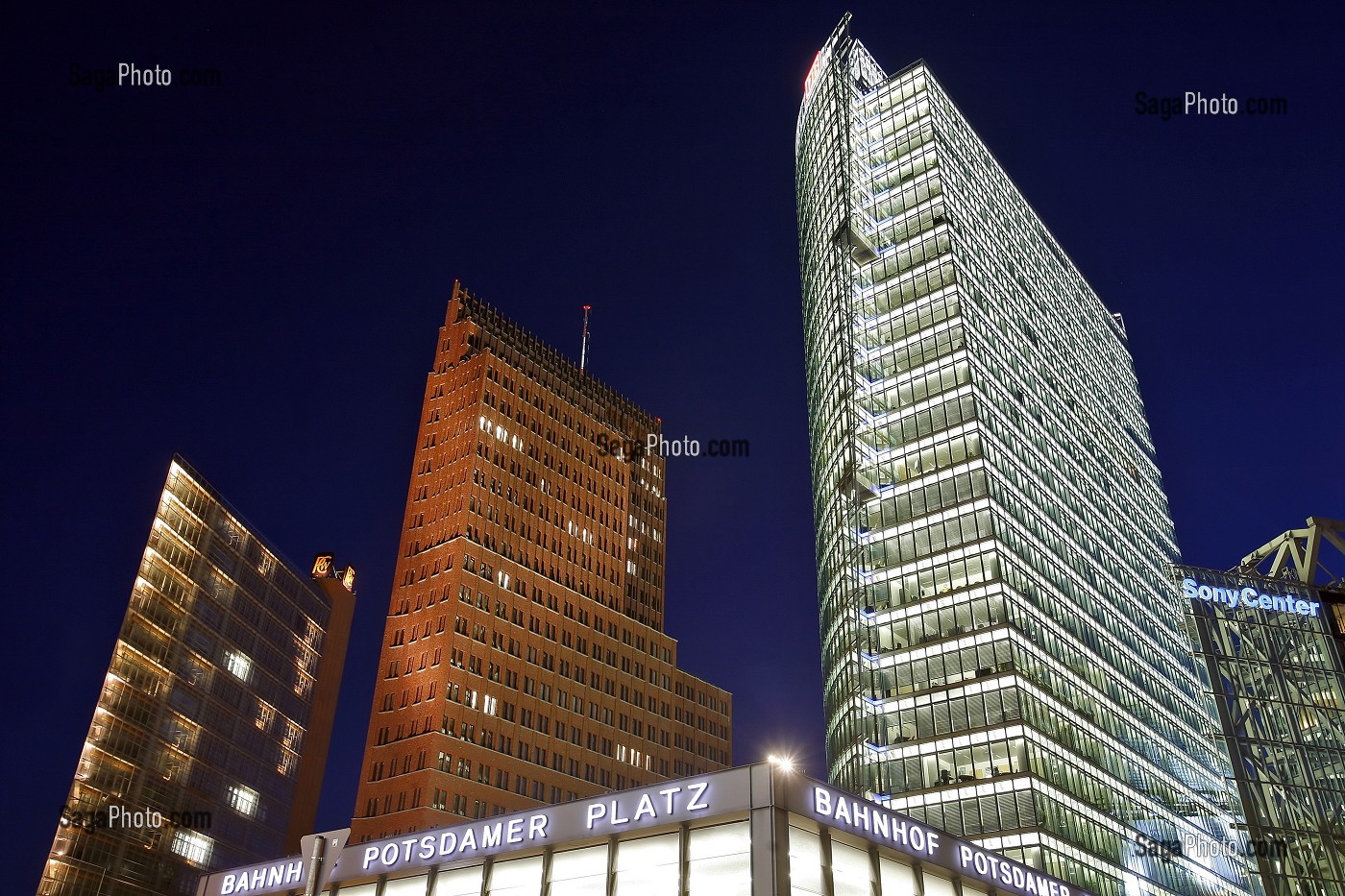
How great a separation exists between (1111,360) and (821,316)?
5873 cm

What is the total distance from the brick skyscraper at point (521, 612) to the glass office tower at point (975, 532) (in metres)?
41.0

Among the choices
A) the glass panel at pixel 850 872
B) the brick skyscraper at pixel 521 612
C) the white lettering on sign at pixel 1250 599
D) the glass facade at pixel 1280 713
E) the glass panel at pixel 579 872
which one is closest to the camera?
the glass panel at pixel 850 872

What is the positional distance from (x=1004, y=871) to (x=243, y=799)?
13319cm

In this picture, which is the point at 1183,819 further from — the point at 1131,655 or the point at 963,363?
the point at 963,363

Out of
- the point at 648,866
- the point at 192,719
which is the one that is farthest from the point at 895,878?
the point at 192,719

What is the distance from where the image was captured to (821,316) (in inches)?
5069

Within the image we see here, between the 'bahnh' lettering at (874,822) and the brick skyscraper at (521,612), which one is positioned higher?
the brick skyscraper at (521,612)

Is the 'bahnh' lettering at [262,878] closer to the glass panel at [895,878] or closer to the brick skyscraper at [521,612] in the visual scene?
the glass panel at [895,878]

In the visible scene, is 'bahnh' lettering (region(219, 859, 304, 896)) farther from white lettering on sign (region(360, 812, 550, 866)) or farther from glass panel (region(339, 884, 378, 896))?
white lettering on sign (region(360, 812, 550, 866))

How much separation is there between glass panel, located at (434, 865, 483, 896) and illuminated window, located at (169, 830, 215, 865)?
368 feet

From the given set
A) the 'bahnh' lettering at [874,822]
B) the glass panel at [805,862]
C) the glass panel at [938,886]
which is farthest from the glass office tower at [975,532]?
the glass panel at [805,862]

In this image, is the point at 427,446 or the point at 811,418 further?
the point at 427,446

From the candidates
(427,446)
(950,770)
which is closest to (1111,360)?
(950,770)

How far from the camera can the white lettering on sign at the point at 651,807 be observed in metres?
27.5
